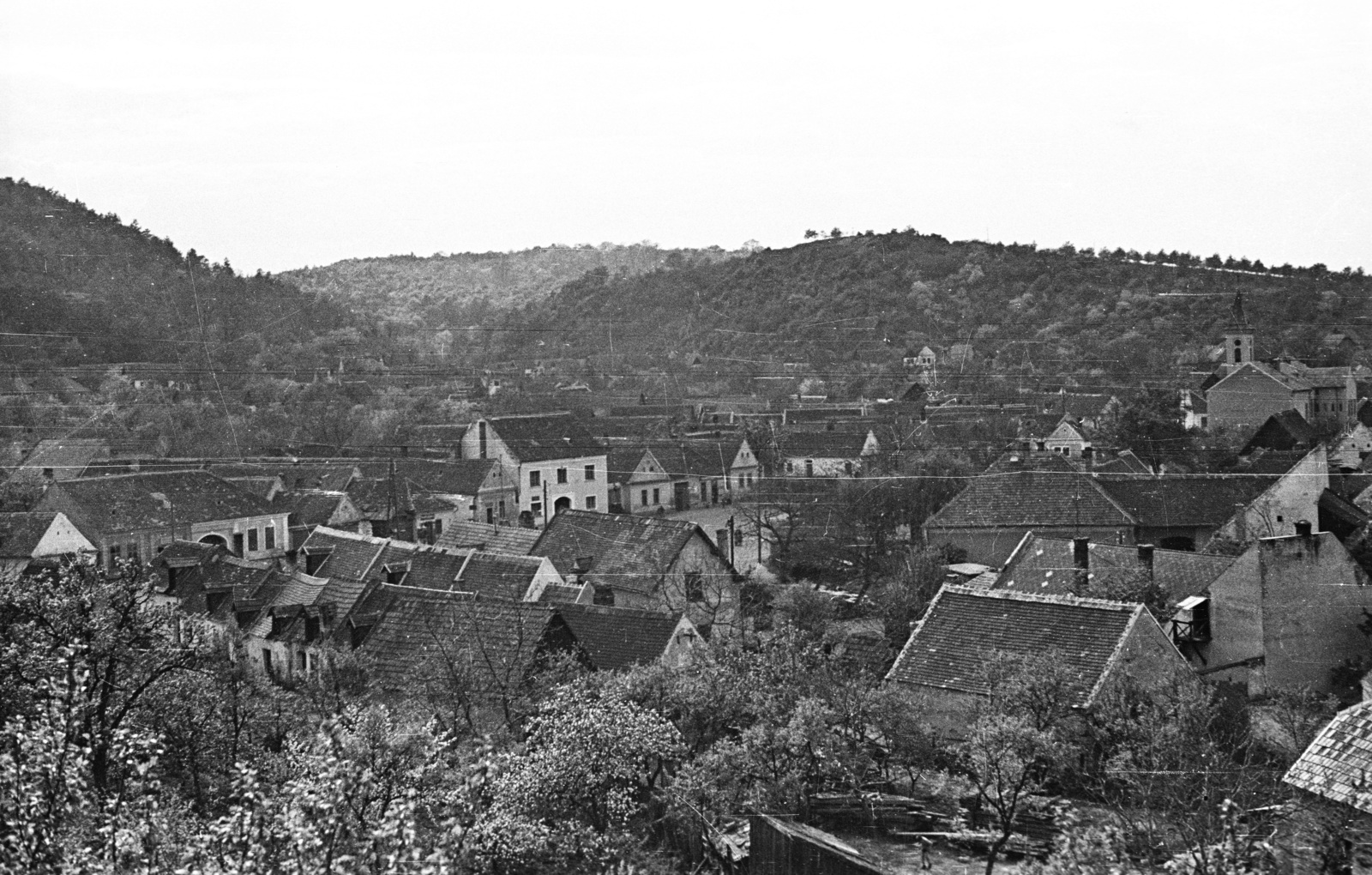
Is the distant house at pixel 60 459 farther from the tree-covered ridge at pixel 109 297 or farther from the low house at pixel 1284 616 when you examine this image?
the low house at pixel 1284 616

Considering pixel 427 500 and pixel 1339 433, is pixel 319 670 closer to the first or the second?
pixel 427 500

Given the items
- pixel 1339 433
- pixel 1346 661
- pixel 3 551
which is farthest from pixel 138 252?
pixel 1346 661

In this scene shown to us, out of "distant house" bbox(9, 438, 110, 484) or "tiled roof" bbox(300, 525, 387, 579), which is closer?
"tiled roof" bbox(300, 525, 387, 579)

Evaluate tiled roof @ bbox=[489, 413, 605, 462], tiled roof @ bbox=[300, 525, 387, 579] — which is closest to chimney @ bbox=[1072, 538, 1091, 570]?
tiled roof @ bbox=[300, 525, 387, 579]

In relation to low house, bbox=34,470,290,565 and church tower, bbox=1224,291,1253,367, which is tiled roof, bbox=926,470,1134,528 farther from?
church tower, bbox=1224,291,1253,367

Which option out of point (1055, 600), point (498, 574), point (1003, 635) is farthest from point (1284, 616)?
point (498, 574)

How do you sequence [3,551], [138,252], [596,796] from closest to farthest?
1. [596,796]
2. [3,551]
3. [138,252]
